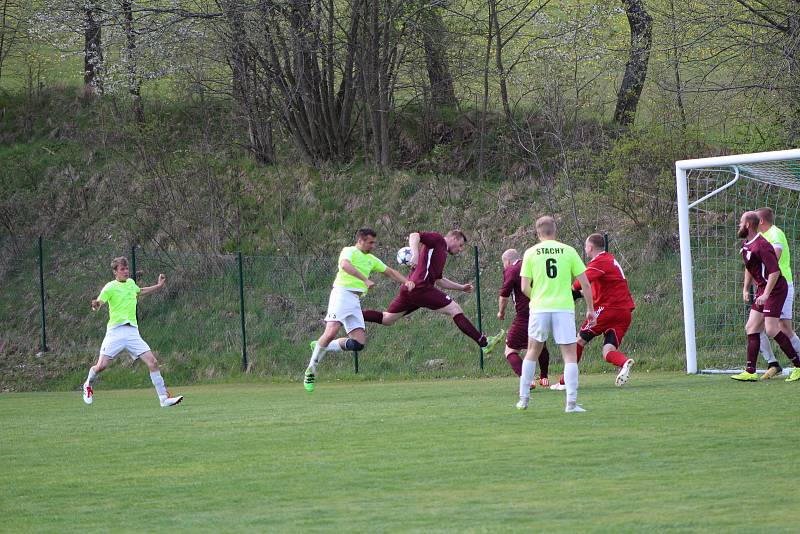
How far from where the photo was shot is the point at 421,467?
7.61m

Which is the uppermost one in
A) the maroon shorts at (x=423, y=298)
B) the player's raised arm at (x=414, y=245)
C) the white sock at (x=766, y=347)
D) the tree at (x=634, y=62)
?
the tree at (x=634, y=62)

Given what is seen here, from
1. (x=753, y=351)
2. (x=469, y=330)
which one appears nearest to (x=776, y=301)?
(x=753, y=351)

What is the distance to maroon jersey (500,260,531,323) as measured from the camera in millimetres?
12500

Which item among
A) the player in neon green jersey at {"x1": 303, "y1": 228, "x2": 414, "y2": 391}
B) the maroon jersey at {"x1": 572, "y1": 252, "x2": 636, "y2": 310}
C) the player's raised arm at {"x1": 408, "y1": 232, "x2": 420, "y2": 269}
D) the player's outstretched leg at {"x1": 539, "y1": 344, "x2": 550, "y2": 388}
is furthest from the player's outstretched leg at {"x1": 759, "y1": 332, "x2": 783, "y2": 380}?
the player in neon green jersey at {"x1": 303, "y1": 228, "x2": 414, "y2": 391}

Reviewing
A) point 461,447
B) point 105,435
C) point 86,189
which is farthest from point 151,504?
point 86,189

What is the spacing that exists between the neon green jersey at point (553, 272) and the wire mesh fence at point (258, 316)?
8.04m

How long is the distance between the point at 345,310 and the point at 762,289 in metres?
5.26

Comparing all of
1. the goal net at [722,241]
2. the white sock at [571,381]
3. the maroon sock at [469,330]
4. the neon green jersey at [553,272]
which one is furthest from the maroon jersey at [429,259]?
the white sock at [571,381]

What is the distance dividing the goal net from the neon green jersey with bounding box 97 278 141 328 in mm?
7680

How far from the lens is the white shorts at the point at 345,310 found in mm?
14297

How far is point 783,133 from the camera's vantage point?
20.8 m

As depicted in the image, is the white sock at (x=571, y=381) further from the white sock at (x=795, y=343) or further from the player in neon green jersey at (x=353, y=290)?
the white sock at (x=795, y=343)

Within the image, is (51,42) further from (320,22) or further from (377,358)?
(377,358)

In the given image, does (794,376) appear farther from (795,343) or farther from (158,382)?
(158,382)
